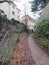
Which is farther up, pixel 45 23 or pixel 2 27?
pixel 45 23

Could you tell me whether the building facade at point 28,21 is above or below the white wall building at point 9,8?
below

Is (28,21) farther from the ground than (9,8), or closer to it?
closer to it

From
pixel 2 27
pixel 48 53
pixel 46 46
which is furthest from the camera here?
pixel 2 27

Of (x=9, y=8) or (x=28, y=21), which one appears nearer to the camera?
(x=9, y=8)

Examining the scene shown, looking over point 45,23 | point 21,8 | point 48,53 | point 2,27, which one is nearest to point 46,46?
point 48,53

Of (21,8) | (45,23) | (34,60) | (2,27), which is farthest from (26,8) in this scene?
(34,60)

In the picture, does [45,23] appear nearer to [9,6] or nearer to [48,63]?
[48,63]

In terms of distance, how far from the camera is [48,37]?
1702 centimetres

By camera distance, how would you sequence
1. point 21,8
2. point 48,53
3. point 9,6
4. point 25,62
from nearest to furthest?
point 25,62 → point 48,53 → point 9,6 → point 21,8

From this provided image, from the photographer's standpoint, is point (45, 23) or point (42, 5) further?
point (42, 5)

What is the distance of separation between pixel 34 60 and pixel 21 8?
35.0m

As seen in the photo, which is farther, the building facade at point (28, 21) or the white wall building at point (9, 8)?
the building facade at point (28, 21)

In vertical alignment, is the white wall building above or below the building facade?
above

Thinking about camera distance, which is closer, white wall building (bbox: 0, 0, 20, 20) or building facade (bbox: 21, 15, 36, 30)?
white wall building (bbox: 0, 0, 20, 20)
